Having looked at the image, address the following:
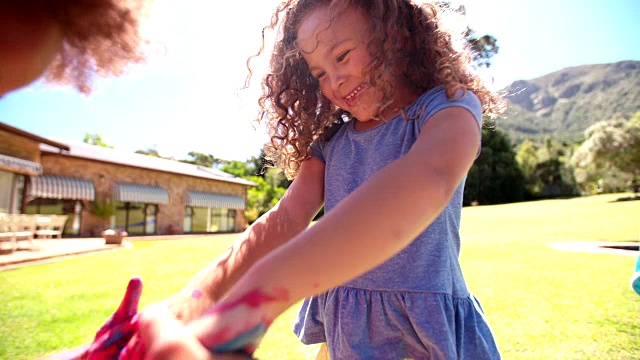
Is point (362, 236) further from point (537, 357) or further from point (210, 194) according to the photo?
point (210, 194)

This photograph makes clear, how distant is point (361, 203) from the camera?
0.60m

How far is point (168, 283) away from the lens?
5523mm

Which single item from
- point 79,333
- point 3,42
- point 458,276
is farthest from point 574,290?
point 3,42

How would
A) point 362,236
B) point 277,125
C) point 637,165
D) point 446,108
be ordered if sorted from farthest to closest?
point 637,165
point 277,125
point 446,108
point 362,236

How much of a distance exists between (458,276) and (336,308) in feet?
1.04

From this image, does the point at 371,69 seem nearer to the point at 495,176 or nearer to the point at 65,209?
the point at 65,209

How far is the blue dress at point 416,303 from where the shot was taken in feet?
3.02

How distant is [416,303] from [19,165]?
17.2 meters

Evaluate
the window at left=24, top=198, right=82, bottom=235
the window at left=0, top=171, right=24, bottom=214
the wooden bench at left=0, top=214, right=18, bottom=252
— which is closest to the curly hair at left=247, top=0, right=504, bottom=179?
the wooden bench at left=0, top=214, right=18, bottom=252

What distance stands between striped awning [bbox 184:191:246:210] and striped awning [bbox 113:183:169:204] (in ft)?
5.37

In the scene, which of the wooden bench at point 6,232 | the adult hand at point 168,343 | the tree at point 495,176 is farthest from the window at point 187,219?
the tree at point 495,176

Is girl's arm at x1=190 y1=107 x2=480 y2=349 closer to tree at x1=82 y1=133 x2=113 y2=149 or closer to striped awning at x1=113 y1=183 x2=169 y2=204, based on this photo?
striped awning at x1=113 y1=183 x2=169 y2=204

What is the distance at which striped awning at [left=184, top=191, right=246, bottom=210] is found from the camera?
1008 inches

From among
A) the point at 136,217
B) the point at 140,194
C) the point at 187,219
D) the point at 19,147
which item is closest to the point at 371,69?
the point at 19,147
